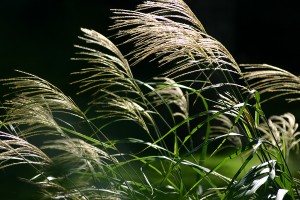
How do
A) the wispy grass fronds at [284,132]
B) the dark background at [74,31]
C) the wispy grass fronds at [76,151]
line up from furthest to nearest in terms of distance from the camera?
1. the dark background at [74,31]
2. the wispy grass fronds at [284,132]
3. the wispy grass fronds at [76,151]

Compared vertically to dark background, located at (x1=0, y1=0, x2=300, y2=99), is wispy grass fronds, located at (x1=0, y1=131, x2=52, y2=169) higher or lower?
higher

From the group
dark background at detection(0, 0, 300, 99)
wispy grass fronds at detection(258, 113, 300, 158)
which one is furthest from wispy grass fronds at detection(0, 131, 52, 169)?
dark background at detection(0, 0, 300, 99)

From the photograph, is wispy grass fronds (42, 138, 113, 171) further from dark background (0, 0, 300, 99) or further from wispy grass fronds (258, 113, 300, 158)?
dark background (0, 0, 300, 99)

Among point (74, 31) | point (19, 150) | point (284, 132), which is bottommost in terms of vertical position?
point (74, 31)

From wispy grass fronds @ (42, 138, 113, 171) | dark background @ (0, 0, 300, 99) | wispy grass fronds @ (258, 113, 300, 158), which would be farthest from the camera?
dark background @ (0, 0, 300, 99)

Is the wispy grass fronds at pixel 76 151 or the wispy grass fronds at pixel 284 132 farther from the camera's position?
the wispy grass fronds at pixel 284 132

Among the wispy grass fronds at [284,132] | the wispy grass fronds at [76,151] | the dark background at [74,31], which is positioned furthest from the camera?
the dark background at [74,31]

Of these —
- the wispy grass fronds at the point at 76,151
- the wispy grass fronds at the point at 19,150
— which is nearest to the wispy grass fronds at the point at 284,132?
the wispy grass fronds at the point at 76,151

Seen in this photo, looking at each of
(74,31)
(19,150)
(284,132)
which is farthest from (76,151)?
(74,31)

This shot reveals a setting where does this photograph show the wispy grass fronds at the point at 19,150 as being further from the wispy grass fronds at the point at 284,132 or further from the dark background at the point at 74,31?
the dark background at the point at 74,31

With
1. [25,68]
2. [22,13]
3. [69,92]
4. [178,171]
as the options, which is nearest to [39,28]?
[22,13]

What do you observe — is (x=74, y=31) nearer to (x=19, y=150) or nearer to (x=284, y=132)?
(x=284, y=132)

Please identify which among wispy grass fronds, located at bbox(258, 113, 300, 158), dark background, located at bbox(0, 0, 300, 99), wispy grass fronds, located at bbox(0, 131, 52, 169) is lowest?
dark background, located at bbox(0, 0, 300, 99)

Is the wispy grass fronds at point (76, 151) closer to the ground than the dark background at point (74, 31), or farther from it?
farther from it
